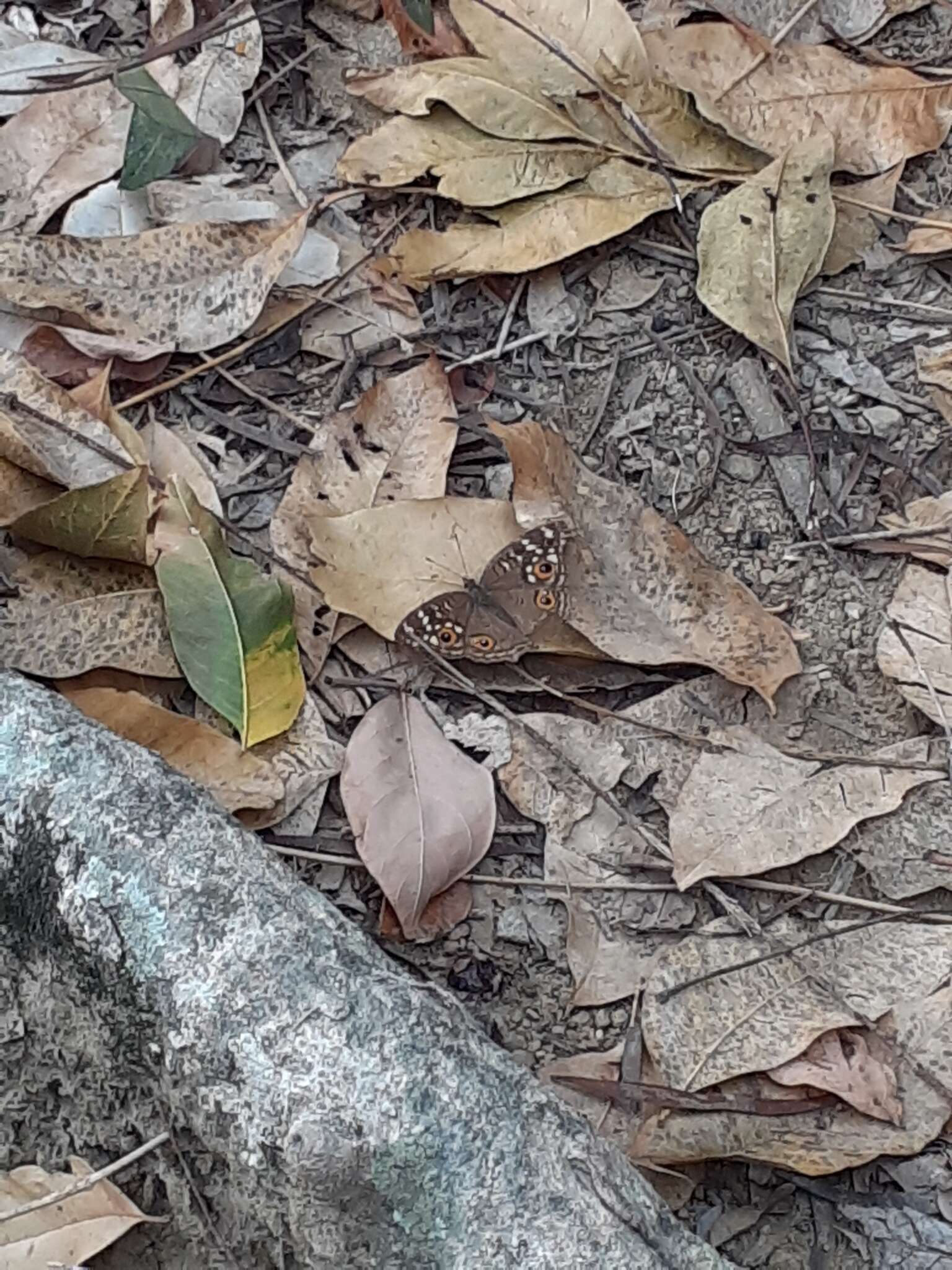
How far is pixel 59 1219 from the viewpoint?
1.10 metres

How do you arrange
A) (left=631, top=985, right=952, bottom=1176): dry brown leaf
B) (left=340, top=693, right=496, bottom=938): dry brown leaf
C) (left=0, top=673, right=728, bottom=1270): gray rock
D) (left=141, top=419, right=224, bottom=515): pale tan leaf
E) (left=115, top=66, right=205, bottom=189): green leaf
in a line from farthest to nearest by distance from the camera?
(left=115, top=66, right=205, bottom=189): green leaf
(left=141, top=419, right=224, bottom=515): pale tan leaf
(left=340, top=693, right=496, bottom=938): dry brown leaf
(left=631, top=985, right=952, bottom=1176): dry brown leaf
(left=0, top=673, right=728, bottom=1270): gray rock

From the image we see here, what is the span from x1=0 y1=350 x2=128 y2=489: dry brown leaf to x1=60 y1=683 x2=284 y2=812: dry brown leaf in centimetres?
30

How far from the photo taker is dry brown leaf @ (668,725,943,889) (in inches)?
60.7

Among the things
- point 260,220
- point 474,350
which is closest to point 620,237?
point 474,350

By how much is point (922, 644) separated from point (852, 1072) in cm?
51

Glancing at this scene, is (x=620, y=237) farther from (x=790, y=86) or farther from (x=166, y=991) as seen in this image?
(x=166, y=991)

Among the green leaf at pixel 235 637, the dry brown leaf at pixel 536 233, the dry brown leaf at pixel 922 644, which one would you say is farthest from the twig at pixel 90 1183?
the dry brown leaf at pixel 536 233

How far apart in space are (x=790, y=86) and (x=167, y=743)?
1.27m

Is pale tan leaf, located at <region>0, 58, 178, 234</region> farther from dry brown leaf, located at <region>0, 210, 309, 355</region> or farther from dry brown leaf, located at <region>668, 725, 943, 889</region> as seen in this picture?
dry brown leaf, located at <region>668, 725, 943, 889</region>

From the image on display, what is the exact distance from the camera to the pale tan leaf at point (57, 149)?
6.40 feet

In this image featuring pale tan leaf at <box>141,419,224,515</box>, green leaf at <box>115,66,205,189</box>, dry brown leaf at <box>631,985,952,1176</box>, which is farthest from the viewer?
green leaf at <box>115,66,205,189</box>

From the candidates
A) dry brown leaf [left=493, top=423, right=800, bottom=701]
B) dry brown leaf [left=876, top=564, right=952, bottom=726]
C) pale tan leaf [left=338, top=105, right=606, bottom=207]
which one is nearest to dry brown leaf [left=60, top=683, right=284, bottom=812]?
dry brown leaf [left=493, top=423, right=800, bottom=701]

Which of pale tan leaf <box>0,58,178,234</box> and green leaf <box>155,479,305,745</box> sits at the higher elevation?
pale tan leaf <box>0,58,178,234</box>

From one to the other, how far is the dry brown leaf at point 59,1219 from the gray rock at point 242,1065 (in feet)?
0.10
